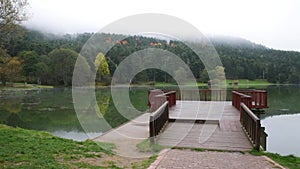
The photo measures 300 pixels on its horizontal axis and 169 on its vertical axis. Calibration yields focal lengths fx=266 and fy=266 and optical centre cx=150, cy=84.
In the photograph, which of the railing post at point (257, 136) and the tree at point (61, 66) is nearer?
the railing post at point (257, 136)

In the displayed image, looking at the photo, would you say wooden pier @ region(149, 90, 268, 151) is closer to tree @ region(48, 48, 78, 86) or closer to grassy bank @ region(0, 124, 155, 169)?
grassy bank @ region(0, 124, 155, 169)

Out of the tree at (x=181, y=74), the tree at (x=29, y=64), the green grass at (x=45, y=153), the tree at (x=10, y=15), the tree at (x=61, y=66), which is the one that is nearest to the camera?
the green grass at (x=45, y=153)

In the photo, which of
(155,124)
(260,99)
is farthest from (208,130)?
(260,99)

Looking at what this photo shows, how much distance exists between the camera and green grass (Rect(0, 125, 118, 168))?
506 centimetres

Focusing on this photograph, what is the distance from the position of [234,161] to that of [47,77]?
6308 cm

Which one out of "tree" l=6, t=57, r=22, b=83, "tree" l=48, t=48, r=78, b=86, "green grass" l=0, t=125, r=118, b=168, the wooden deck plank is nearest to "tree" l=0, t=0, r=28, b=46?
"green grass" l=0, t=125, r=118, b=168

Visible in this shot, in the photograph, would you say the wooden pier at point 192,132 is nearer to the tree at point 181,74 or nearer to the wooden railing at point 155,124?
the wooden railing at point 155,124

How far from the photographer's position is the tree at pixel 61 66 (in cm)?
6262

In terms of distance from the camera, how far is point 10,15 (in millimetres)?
10484

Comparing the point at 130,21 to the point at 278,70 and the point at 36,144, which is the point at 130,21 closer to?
the point at 36,144

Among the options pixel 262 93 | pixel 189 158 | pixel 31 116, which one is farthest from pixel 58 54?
pixel 189 158

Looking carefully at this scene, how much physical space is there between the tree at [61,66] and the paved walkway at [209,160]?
60177 mm

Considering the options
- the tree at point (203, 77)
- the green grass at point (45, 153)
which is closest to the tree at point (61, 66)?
the tree at point (203, 77)

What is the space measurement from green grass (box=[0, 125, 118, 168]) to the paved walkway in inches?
45.4
